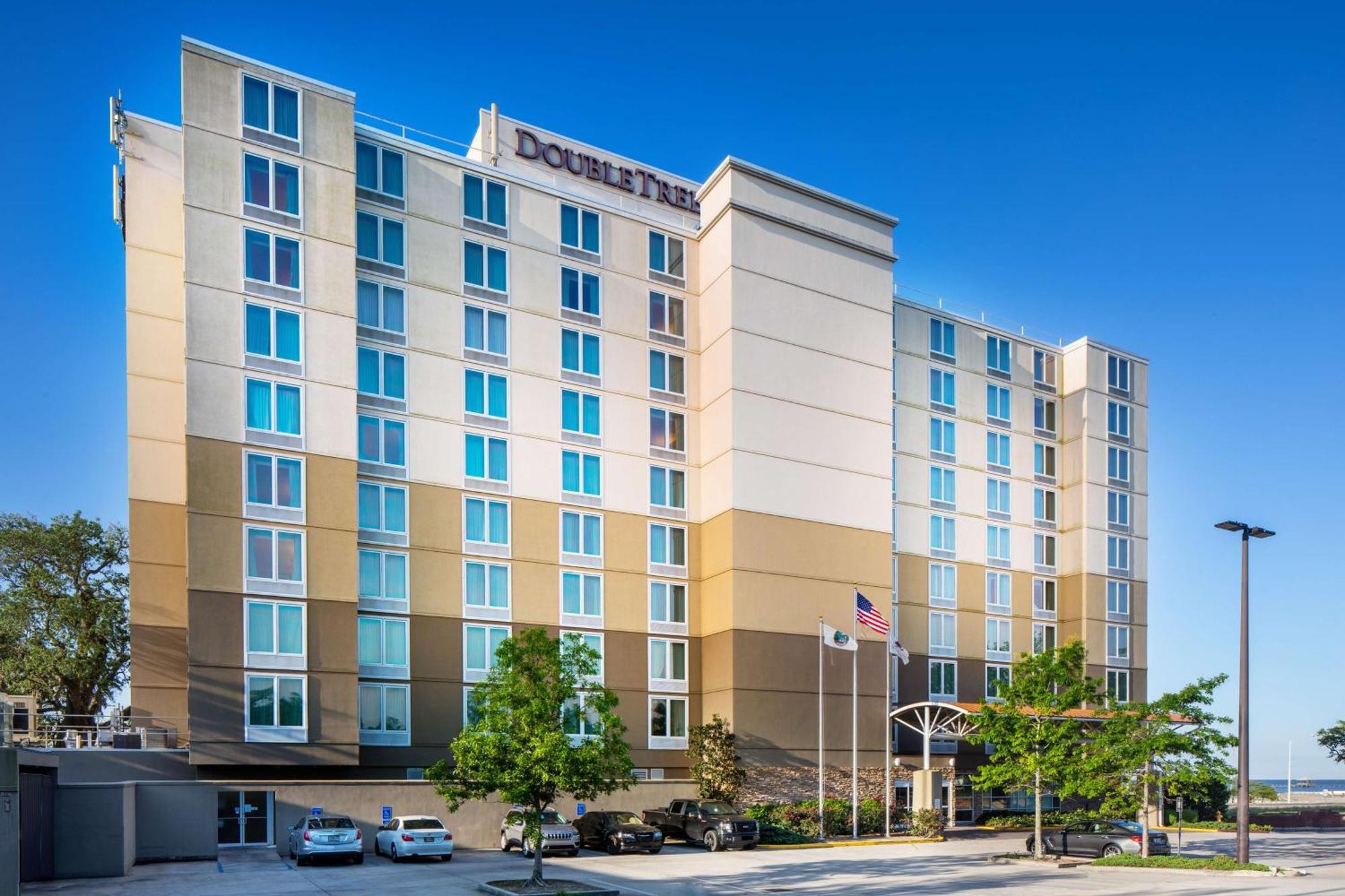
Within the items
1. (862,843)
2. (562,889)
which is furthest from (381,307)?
(862,843)

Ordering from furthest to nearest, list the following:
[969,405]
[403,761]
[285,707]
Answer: [969,405]
[403,761]
[285,707]

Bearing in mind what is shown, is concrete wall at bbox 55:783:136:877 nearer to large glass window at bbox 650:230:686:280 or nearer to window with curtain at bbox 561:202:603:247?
window with curtain at bbox 561:202:603:247

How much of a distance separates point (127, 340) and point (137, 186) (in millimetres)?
5646

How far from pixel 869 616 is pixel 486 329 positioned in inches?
736

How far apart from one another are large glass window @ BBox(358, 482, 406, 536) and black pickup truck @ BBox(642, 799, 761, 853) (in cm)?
1402

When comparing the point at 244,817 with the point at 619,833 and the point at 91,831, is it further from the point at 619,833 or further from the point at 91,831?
the point at 619,833

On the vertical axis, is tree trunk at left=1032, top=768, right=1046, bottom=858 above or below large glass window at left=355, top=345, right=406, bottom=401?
below

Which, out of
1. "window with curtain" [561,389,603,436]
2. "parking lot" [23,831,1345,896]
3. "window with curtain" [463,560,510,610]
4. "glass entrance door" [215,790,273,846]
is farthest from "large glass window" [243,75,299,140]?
"parking lot" [23,831,1345,896]

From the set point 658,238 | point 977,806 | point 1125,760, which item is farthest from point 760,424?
point 977,806

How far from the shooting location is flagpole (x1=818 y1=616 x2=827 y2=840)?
39.0 m

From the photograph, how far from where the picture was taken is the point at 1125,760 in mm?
32625

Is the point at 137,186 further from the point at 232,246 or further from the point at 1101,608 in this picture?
the point at 1101,608

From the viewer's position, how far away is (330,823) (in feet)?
99.6

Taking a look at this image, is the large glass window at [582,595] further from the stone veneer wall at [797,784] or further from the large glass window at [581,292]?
the large glass window at [581,292]
